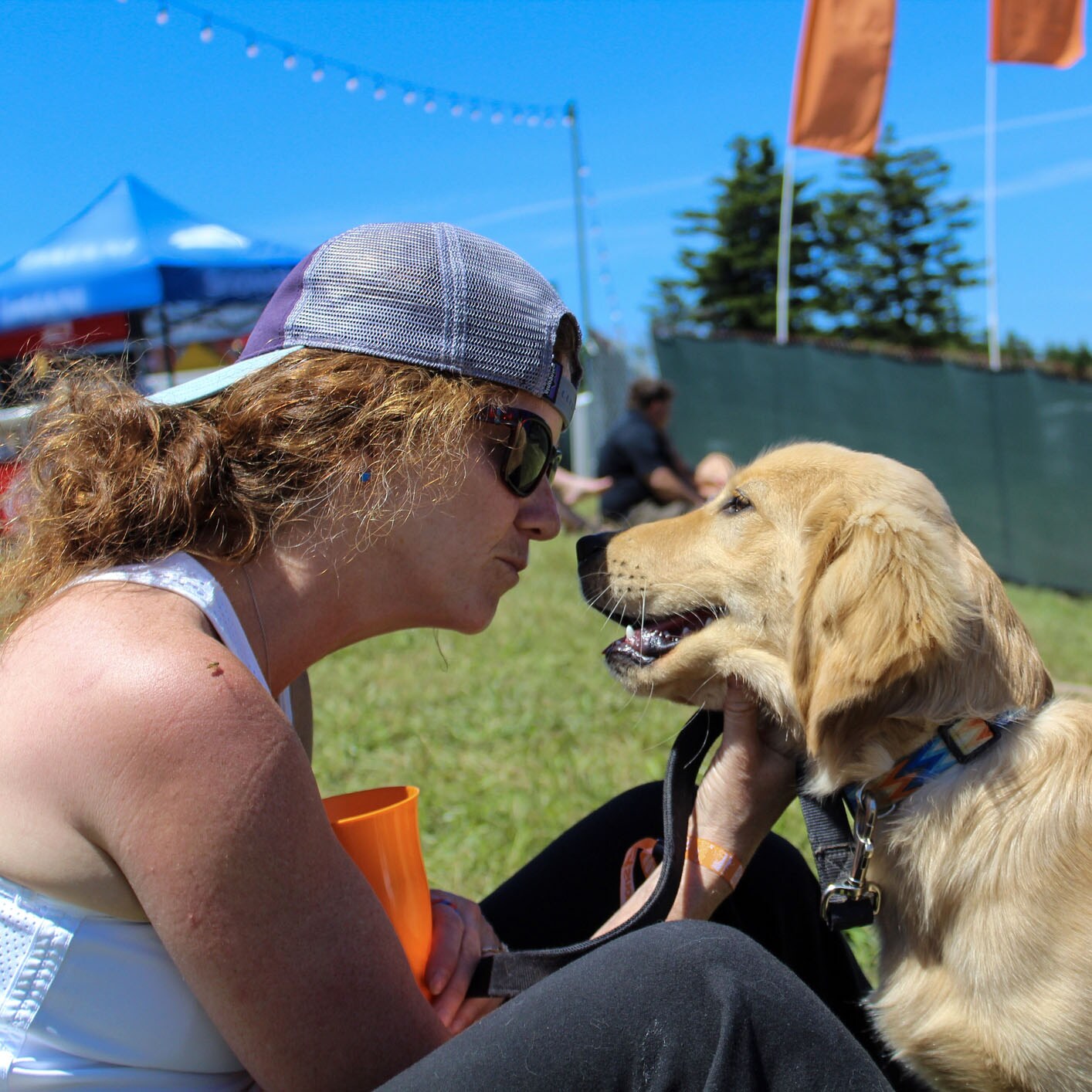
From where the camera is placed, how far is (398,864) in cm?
157

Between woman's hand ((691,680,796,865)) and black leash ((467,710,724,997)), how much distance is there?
0.04 meters

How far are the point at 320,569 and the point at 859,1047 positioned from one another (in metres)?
1.05

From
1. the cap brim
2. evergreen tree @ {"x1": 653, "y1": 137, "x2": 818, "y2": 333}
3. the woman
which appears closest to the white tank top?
the woman

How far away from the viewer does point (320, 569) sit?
162 centimetres

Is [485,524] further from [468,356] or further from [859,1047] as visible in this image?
[859,1047]

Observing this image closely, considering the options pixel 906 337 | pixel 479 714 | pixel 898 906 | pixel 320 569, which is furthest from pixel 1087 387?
pixel 906 337

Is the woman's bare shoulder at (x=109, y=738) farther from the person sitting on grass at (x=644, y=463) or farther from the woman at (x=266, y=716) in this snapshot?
the person sitting on grass at (x=644, y=463)

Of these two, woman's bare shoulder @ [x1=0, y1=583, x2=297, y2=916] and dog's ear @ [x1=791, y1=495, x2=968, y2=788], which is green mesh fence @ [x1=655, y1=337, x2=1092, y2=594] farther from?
woman's bare shoulder @ [x1=0, y1=583, x2=297, y2=916]

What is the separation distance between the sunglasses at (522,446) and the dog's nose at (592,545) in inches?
24.7

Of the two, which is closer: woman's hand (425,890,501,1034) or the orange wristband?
woman's hand (425,890,501,1034)

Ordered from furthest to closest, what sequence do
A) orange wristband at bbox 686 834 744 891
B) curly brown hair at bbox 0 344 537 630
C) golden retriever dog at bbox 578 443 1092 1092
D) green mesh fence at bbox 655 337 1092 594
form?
green mesh fence at bbox 655 337 1092 594, orange wristband at bbox 686 834 744 891, golden retriever dog at bbox 578 443 1092 1092, curly brown hair at bbox 0 344 537 630

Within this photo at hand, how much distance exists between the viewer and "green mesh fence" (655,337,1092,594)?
419 inches

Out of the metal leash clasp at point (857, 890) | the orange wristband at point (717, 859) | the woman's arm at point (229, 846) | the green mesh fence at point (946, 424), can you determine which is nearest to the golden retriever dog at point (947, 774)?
the metal leash clasp at point (857, 890)

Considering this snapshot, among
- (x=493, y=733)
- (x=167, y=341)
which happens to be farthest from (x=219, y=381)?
(x=167, y=341)
